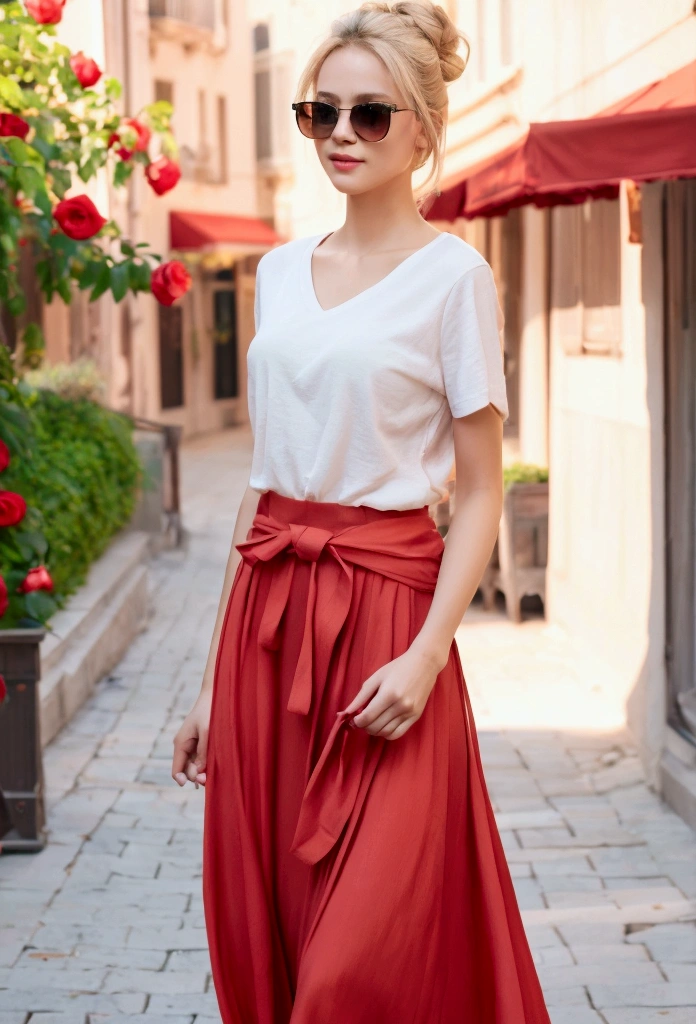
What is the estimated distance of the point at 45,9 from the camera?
15.0 ft

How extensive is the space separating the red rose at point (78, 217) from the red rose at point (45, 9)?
751 millimetres

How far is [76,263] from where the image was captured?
521 cm

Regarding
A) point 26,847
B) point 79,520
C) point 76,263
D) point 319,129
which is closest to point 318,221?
point 79,520

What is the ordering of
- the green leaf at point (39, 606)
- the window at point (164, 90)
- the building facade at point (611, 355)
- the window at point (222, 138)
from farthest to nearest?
the window at point (222, 138) < the window at point (164, 90) < the building facade at point (611, 355) < the green leaf at point (39, 606)

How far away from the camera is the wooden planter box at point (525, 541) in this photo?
847 centimetres

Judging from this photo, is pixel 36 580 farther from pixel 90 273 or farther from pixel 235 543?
pixel 235 543

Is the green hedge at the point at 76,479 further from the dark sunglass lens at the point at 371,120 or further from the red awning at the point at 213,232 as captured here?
the red awning at the point at 213,232

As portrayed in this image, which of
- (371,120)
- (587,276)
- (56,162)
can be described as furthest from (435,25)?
(587,276)

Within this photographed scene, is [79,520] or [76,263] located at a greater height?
[76,263]

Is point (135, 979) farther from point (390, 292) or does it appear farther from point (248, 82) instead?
point (248, 82)

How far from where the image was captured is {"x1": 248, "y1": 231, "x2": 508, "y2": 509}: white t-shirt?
7.07 feet

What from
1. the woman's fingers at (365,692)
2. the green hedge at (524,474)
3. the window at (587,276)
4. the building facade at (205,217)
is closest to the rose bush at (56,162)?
the window at (587,276)

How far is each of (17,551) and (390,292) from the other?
94.1 inches

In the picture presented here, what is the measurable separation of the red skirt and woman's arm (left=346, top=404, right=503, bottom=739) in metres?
0.08
